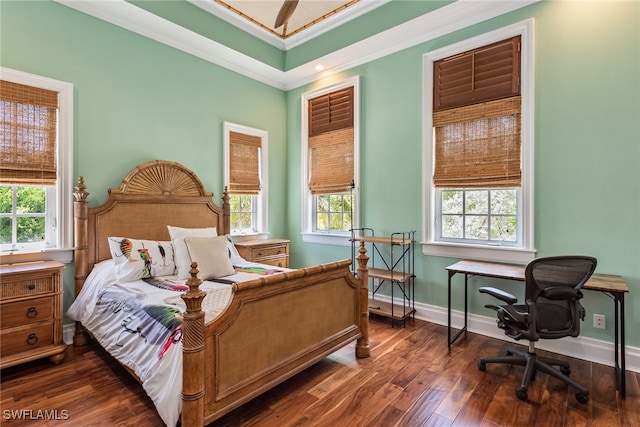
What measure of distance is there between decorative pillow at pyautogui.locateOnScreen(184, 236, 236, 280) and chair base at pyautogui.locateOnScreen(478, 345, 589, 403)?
2.25 meters

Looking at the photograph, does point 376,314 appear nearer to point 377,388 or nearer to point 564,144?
point 377,388

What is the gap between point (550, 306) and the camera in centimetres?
220

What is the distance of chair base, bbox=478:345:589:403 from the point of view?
84.4 inches

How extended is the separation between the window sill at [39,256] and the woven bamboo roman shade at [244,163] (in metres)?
1.85

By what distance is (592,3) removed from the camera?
271 cm

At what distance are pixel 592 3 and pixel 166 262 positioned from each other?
4.22m

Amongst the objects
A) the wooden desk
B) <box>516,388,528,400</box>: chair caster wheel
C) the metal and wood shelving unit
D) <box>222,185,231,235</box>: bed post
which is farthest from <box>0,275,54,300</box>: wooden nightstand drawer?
<box>516,388,528,400</box>: chair caster wheel

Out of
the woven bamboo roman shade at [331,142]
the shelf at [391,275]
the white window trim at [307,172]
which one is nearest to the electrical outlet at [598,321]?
the shelf at [391,275]

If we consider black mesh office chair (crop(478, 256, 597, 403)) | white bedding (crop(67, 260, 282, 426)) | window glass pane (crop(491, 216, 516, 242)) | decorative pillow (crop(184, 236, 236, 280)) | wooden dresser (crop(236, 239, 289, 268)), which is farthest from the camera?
wooden dresser (crop(236, 239, 289, 268))

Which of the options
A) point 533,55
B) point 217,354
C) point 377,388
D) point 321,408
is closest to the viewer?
point 217,354

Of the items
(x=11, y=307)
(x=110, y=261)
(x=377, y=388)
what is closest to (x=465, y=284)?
(x=377, y=388)

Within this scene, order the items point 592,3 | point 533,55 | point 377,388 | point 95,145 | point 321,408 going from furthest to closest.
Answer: point 95,145
point 533,55
point 592,3
point 377,388
point 321,408

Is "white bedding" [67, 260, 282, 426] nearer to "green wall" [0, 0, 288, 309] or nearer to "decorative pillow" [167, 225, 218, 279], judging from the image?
"decorative pillow" [167, 225, 218, 279]

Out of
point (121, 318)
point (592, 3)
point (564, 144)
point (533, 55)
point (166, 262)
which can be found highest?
point (592, 3)
